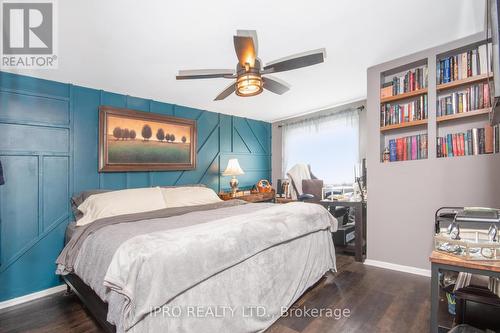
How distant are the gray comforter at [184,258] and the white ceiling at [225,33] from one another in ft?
5.16

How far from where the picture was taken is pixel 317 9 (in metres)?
1.83

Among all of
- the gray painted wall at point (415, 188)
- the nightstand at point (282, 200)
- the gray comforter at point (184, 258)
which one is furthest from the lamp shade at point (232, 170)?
the gray painted wall at point (415, 188)

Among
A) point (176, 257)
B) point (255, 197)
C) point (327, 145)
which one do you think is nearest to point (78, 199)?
point (176, 257)

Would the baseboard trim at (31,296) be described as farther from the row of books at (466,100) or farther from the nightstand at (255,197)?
the row of books at (466,100)

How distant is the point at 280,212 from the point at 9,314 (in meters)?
2.62

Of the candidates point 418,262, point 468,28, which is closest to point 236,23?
point 468,28

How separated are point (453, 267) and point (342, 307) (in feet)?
3.56

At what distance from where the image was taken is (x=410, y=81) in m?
2.82

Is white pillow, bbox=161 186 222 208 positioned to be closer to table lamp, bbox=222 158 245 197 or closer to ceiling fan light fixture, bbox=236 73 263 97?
table lamp, bbox=222 158 245 197

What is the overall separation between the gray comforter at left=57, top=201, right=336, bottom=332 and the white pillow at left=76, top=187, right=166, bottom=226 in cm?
30

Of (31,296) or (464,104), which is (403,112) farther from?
(31,296)

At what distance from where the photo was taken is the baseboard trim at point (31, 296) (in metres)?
2.37

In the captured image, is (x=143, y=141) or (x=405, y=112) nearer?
(x=405, y=112)

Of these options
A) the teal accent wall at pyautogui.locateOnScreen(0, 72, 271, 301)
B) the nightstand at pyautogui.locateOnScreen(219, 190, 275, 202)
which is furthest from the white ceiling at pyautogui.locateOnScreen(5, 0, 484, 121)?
the nightstand at pyautogui.locateOnScreen(219, 190, 275, 202)
